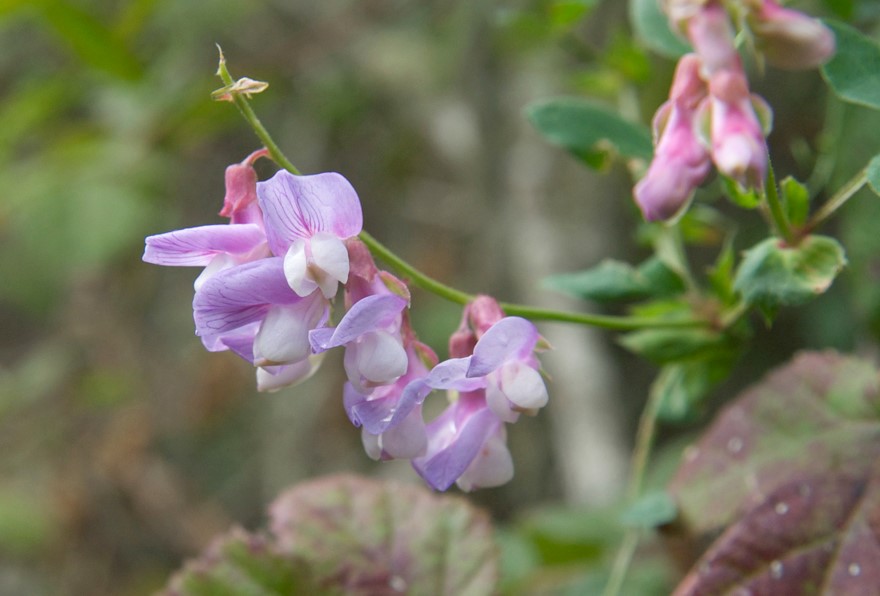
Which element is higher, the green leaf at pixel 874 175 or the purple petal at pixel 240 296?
the green leaf at pixel 874 175

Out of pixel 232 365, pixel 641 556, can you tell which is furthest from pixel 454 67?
pixel 641 556

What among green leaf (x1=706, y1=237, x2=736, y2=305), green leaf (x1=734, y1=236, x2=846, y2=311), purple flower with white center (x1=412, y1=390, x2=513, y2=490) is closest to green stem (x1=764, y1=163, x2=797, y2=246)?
green leaf (x1=734, y1=236, x2=846, y2=311)

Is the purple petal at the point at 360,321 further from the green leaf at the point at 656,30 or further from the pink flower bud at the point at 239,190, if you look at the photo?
the green leaf at the point at 656,30

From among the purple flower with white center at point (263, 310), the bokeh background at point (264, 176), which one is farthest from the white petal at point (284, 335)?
the bokeh background at point (264, 176)

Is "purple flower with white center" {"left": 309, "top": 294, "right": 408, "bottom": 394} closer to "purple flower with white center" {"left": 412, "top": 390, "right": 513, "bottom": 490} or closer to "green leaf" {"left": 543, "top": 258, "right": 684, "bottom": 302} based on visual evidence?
"purple flower with white center" {"left": 412, "top": 390, "right": 513, "bottom": 490}

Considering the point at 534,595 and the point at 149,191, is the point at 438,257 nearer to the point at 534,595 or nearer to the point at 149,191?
the point at 149,191

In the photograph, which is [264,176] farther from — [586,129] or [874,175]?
[874,175]
